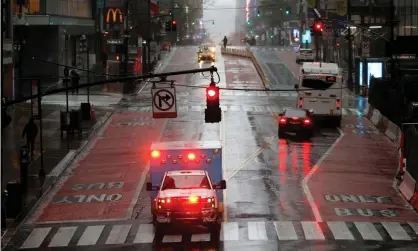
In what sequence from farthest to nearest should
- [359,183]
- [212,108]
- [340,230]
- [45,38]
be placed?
[45,38] → [359,183] → [340,230] → [212,108]

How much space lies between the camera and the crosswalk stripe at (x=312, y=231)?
26250mm

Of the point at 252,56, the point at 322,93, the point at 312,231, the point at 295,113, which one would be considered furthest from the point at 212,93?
the point at 252,56

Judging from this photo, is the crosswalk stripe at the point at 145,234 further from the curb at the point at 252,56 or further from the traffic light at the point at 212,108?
the curb at the point at 252,56

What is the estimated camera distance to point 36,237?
90.0 ft

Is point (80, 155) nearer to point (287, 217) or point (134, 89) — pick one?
point (287, 217)

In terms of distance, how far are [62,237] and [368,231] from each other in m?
9.65

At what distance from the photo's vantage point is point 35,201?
109ft

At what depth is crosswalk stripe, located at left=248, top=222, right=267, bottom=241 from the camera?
26320 mm

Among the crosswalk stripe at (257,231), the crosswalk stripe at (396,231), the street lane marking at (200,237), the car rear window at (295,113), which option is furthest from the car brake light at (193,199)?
the car rear window at (295,113)

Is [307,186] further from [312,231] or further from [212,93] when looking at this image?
[212,93]

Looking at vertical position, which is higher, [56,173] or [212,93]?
[212,93]

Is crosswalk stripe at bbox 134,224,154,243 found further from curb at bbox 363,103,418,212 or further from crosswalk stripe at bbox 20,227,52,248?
curb at bbox 363,103,418,212

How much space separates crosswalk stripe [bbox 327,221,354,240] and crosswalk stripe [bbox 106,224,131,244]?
6.53 meters

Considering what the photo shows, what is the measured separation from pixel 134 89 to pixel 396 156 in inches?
1489
